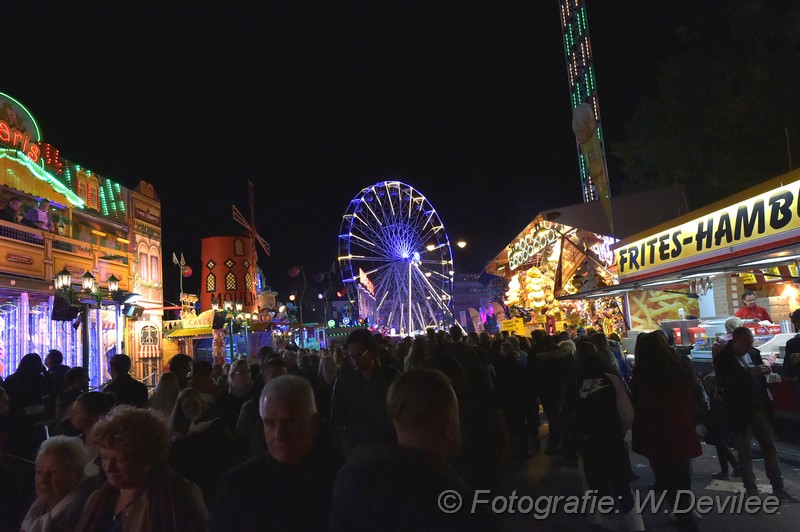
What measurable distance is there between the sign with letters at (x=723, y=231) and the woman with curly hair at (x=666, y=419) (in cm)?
338

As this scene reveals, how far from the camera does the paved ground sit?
5066 mm

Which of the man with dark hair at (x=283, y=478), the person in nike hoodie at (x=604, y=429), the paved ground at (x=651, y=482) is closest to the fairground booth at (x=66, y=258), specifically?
the paved ground at (x=651, y=482)

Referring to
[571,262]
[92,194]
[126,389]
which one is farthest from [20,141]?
[571,262]

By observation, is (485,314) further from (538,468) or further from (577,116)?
(538,468)

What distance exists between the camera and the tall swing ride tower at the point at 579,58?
2536 cm

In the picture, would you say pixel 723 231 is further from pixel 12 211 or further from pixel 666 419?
pixel 12 211

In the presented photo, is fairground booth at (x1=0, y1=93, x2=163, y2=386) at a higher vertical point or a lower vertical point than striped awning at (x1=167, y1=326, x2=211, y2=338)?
higher

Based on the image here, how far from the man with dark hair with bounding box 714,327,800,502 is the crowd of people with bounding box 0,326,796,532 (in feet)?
0.05

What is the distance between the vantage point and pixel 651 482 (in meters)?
6.68

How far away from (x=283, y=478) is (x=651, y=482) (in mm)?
5792

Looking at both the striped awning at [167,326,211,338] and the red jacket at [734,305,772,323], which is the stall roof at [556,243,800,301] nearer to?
the red jacket at [734,305,772,323]

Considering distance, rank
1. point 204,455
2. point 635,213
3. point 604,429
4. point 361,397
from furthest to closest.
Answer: point 635,213
point 361,397
point 604,429
point 204,455

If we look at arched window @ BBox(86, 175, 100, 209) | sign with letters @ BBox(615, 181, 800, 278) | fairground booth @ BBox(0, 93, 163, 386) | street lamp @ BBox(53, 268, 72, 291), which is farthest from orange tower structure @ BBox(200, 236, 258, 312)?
sign with letters @ BBox(615, 181, 800, 278)

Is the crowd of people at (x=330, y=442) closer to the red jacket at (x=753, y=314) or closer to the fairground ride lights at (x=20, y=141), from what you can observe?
the red jacket at (x=753, y=314)
